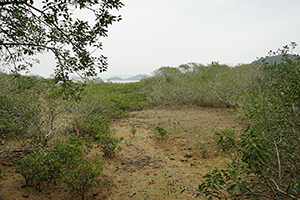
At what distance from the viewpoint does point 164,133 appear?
6.12 m

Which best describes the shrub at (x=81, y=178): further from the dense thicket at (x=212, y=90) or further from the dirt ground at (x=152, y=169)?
the dense thicket at (x=212, y=90)

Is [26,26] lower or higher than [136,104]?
higher

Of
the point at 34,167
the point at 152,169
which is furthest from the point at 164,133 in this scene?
the point at 34,167

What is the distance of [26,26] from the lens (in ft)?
11.0

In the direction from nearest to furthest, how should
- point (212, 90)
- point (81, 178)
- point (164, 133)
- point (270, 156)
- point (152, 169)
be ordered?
point (270, 156) < point (81, 178) < point (152, 169) < point (164, 133) < point (212, 90)

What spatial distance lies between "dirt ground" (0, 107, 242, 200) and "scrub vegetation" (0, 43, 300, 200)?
0.06 m

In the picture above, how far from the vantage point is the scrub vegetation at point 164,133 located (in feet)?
6.87

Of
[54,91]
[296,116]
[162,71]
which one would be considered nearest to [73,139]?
[54,91]

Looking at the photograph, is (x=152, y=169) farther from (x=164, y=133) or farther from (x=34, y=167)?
(x=34, y=167)

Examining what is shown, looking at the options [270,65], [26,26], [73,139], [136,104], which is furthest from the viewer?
[136,104]

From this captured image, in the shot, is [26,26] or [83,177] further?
[26,26]

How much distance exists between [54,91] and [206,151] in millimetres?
4336

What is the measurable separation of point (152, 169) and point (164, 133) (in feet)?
6.37

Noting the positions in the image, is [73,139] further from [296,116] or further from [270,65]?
[270,65]
